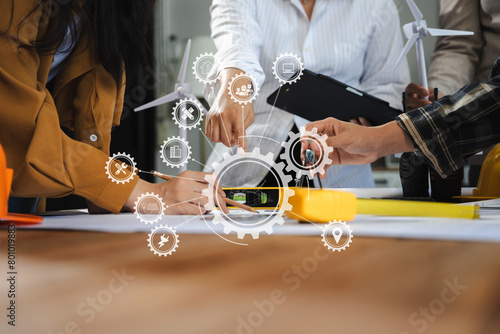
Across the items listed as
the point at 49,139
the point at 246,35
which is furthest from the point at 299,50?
the point at 49,139

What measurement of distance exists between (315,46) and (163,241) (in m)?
0.74

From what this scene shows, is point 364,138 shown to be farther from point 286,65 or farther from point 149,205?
point 286,65

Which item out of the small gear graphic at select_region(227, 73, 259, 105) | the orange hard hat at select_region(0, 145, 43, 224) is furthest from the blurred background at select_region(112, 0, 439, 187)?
the orange hard hat at select_region(0, 145, 43, 224)

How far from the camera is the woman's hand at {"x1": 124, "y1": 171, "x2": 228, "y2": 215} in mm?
417

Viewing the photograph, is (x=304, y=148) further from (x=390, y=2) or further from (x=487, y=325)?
(x=390, y=2)

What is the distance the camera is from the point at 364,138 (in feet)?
1.40

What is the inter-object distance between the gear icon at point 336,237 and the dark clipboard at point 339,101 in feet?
1.26

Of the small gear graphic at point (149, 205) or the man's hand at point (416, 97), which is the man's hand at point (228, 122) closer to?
the small gear graphic at point (149, 205)

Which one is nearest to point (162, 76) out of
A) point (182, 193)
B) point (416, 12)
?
point (416, 12)

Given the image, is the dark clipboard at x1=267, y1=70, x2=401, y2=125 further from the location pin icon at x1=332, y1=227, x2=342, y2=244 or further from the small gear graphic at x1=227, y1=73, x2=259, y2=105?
A: the location pin icon at x1=332, y1=227, x2=342, y2=244

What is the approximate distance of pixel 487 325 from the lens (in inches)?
8.4

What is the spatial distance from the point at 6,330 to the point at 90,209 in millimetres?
227

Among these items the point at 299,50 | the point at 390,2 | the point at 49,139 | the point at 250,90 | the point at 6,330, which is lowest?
the point at 6,330

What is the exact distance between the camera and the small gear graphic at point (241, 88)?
63cm
